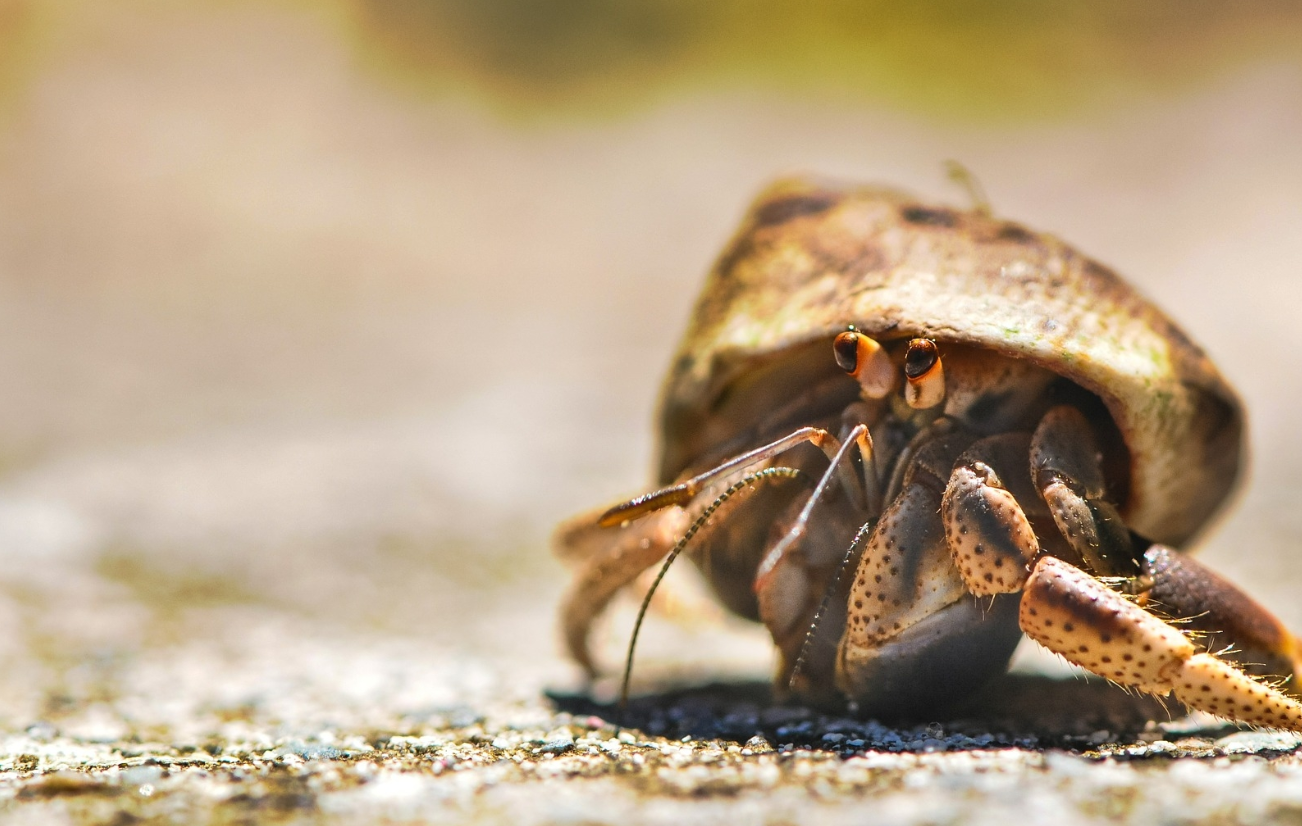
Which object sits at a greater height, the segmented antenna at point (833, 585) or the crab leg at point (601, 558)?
the crab leg at point (601, 558)

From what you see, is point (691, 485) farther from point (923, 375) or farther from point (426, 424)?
point (426, 424)

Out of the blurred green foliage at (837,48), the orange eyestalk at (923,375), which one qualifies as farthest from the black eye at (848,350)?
the blurred green foliage at (837,48)

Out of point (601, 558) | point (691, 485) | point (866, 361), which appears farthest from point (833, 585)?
point (601, 558)

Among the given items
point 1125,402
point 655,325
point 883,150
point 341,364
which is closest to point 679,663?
point 1125,402

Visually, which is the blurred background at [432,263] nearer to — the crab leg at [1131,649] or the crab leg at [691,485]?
the crab leg at [691,485]

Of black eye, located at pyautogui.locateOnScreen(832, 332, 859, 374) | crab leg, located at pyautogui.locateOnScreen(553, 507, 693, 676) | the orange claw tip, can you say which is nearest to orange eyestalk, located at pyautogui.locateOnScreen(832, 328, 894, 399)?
black eye, located at pyautogui.locateOnScreen(832, 332, 859, 374)

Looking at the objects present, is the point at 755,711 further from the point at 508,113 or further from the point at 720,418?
the point at 508,113

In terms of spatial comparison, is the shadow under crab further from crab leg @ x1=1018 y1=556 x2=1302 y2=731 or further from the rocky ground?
crab leg @ x1=1018 y1=556 x2=1302 y2=731
